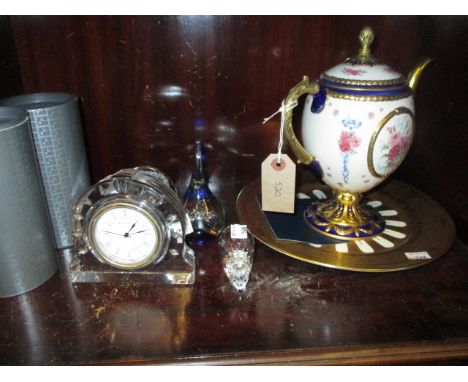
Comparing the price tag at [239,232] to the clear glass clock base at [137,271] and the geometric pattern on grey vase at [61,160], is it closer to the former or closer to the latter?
the clear glass clock base at [137,271]

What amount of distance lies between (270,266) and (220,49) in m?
0.41

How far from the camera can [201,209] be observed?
0.69m

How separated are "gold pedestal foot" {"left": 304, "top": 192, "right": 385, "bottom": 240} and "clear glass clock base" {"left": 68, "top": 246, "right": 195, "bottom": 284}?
0.80ft

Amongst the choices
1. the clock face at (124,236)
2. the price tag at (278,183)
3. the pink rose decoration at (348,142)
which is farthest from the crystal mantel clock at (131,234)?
the pink rose decoration at (348,142)

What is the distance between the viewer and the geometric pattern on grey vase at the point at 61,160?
588 millimetres

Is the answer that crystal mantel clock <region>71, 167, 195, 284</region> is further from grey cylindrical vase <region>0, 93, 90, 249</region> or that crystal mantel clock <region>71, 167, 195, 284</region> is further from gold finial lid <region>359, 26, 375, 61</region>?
gold finial lid <region>359, 26, 375, 61</region>

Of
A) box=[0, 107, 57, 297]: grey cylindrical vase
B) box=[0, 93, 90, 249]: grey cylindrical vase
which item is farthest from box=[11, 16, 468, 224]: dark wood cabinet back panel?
box=[0, 107, 57, 297]: grey cylindrical vase

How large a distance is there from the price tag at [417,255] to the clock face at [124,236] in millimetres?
383

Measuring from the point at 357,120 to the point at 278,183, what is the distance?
16 cm

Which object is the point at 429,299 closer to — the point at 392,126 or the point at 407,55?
the point at 392,126

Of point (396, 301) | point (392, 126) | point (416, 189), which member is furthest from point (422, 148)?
point (396, 301)

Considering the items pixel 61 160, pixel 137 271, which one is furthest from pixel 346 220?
pixel 61 160

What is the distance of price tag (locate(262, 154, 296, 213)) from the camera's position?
0.64 meters

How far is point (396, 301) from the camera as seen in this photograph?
0.56 meters
